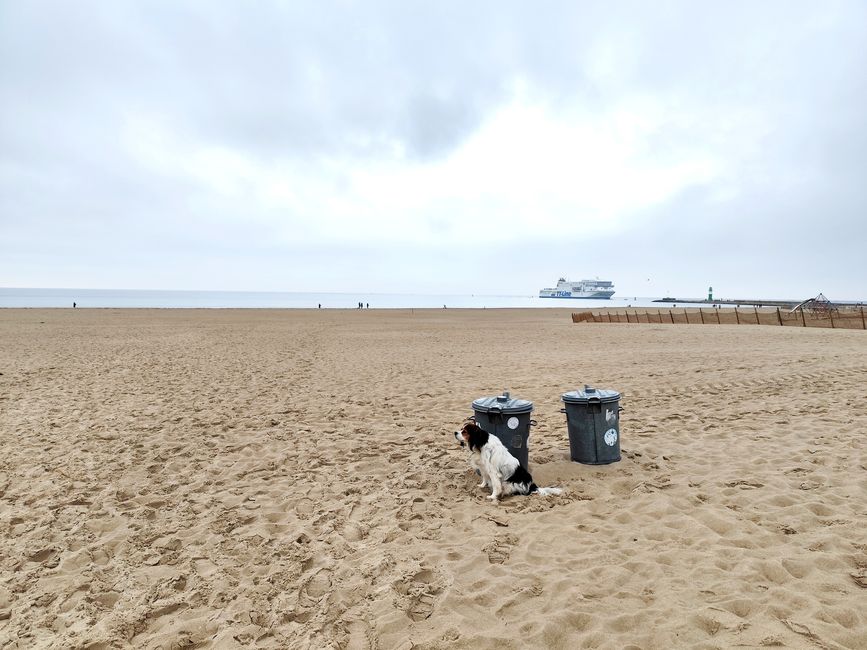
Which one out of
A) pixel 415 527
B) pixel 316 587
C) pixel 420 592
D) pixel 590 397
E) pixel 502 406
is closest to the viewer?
pixel 420 592

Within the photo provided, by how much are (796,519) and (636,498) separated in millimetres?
1327

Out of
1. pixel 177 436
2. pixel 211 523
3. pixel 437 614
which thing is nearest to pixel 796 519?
pixel 437 614

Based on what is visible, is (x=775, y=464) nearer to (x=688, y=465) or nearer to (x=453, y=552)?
(x=688, y=465)

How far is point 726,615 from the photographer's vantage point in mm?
3107

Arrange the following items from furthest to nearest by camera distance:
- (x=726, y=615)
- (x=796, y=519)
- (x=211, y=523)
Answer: (x=211, y=523)
(x=796, y=519)
(x=726, y=615)

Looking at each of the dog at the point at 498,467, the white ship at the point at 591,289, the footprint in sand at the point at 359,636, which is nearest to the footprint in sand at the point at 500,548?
the dog at the point at 498,467

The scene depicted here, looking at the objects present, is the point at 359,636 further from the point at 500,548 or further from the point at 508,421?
the point at 508,421

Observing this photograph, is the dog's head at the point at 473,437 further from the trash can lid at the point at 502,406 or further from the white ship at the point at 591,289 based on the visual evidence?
the white ship at the point at 591,289

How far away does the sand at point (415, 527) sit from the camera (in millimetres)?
3182

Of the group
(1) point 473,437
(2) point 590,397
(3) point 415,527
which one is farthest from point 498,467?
(2) point 590,397

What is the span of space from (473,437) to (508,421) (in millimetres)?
527

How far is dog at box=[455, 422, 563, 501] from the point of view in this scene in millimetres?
5148

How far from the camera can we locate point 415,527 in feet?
15.2

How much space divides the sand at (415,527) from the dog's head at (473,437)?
58 centimetres
